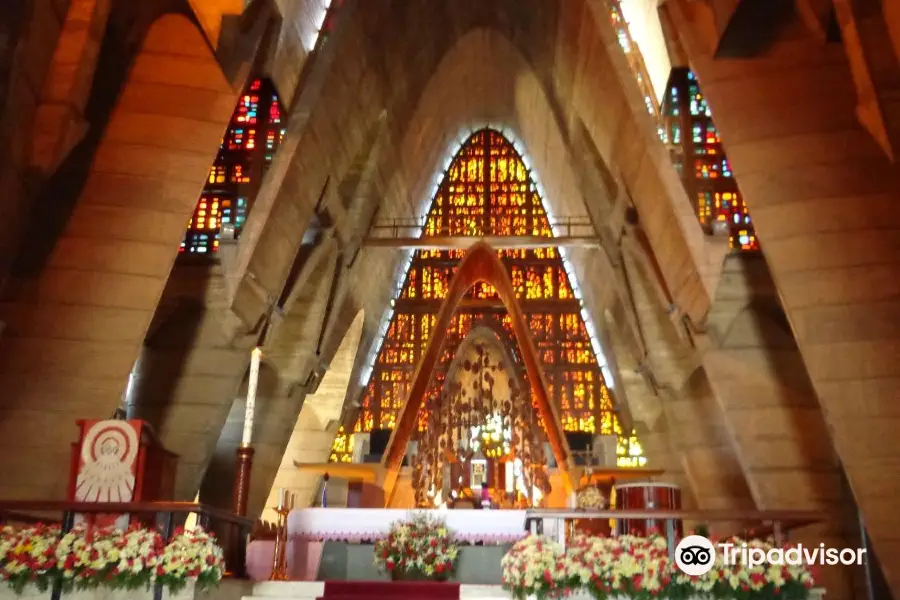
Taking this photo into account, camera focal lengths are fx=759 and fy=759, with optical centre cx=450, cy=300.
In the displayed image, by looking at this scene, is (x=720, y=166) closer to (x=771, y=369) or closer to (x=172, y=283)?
(x=771, y=369)

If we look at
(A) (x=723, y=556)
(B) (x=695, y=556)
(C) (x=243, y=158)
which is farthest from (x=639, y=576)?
(C) (x=243, y=158)

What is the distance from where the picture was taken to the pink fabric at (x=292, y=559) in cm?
687

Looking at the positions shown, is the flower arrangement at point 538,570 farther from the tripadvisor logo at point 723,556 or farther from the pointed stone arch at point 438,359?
the pointed stone arch at point 438,359

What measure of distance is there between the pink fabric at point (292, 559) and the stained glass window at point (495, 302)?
10948 mm

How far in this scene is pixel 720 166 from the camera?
1291 centimetres

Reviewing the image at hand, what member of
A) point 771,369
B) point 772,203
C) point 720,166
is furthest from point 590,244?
point 772,203

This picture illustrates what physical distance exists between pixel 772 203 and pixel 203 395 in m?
8.54

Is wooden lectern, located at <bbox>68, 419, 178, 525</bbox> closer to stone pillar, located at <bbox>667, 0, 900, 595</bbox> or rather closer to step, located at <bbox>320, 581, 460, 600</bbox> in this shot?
step, located at <bbox>320, 581, 460, 600</bbox>

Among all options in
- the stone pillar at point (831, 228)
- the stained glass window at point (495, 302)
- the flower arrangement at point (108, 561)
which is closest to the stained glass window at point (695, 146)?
the stone pillar at point (831, 228)

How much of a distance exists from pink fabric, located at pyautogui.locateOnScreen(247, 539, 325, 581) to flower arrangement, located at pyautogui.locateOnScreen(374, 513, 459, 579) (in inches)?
35.4

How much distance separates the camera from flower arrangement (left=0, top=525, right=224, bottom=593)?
14.3 feet

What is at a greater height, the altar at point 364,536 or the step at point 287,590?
the altar at point 364,536

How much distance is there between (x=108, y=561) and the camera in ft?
14.3

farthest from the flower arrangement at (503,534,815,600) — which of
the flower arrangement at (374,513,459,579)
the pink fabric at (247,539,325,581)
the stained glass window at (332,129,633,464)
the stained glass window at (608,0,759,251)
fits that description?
the stained glass window at (332,129,633,464)
